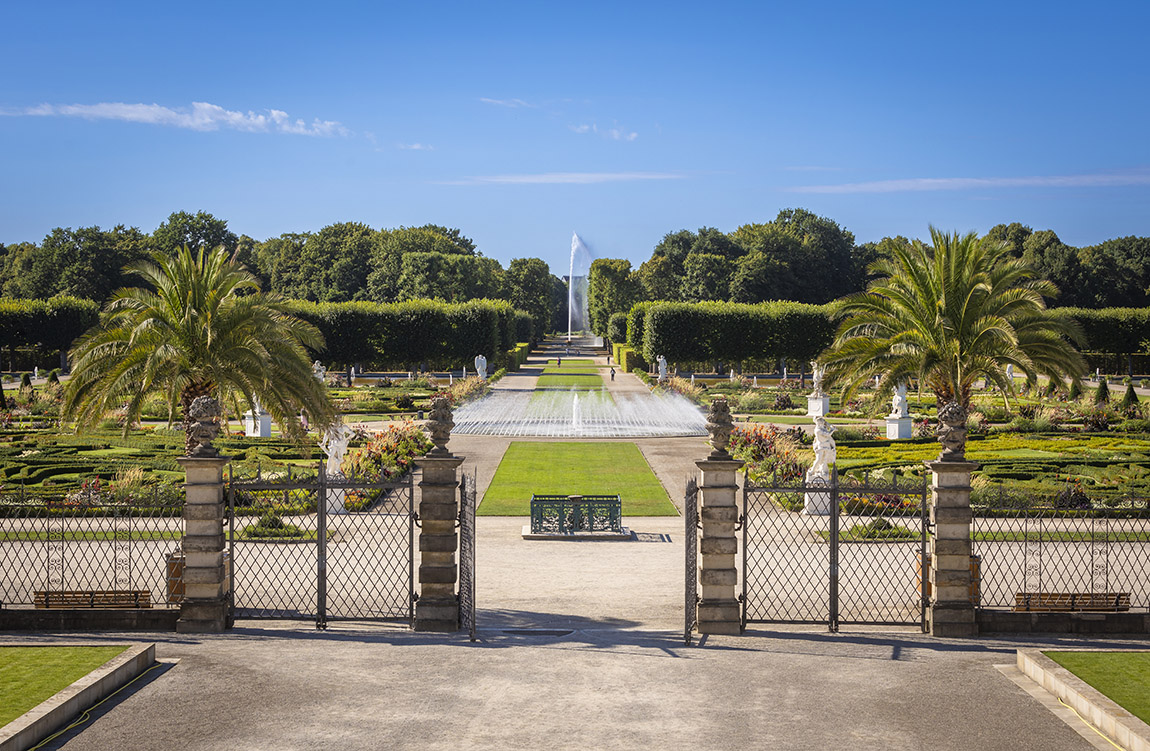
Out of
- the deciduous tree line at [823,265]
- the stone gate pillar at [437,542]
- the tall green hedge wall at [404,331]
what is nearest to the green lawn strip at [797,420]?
the stone gate pillar at [437,542]

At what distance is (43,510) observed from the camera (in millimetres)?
18266

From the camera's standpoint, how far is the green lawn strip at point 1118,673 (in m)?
9.67

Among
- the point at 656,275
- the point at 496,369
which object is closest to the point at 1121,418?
the point at 496,369

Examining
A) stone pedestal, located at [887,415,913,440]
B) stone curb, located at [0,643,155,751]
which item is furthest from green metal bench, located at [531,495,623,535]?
stone pedestal, located at [887,415,913,440]

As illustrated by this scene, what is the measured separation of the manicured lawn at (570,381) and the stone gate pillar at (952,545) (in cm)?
4740

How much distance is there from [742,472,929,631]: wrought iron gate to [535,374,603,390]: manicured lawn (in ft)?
131

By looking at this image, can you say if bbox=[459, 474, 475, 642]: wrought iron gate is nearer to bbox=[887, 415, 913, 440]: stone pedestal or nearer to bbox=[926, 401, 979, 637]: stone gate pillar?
bbox=[926, 401, 979, 637]: stone gate pillar

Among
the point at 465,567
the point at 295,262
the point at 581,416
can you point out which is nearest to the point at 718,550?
the point at 465,567

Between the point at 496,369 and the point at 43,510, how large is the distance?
55761 millimetres

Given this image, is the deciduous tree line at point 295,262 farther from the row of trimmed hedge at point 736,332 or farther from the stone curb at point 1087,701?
the stone curb at point 1087,701

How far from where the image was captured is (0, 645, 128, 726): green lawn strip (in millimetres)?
9398

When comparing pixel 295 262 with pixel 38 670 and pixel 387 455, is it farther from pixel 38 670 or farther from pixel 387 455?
pixel 38 670

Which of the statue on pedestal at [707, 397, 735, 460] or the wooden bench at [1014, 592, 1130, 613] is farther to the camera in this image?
the wooden bench at [1014, 592, 1130, 613]

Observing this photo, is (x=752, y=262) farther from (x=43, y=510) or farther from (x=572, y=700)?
(x=572, y=700)
